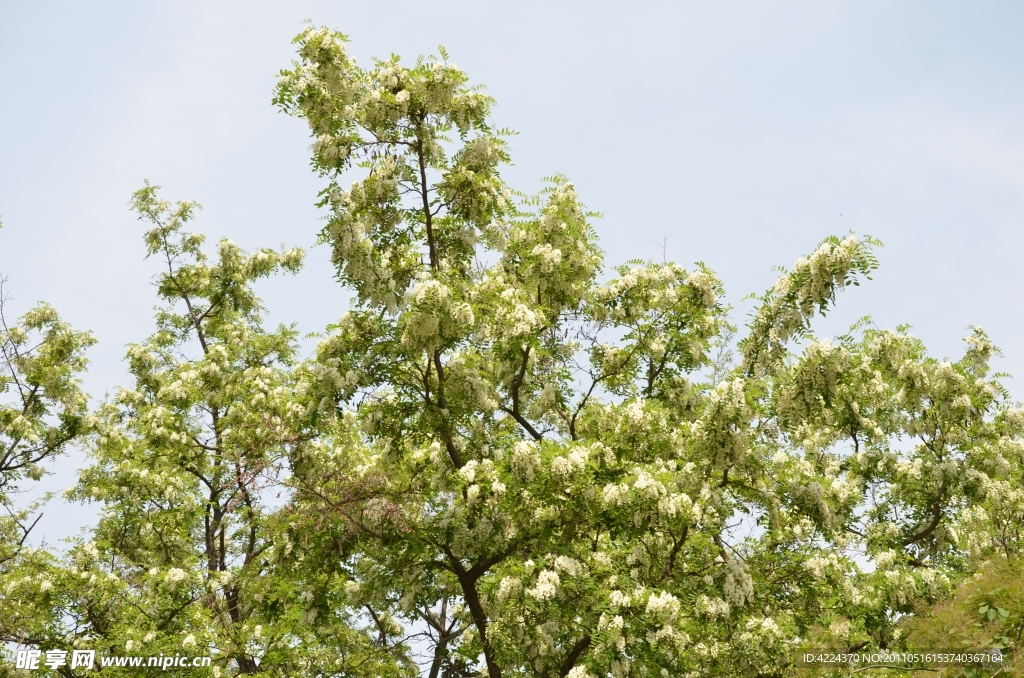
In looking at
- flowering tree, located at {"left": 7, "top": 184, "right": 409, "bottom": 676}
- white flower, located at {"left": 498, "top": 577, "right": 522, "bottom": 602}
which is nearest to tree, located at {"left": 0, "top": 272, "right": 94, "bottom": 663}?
flowering tree, located at {"left": 7, "top": 184, "right": 409, "bottom": 676}

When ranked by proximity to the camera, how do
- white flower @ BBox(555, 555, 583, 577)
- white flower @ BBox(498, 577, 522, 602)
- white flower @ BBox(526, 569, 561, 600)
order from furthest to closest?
white flower @ BBox(498, 577, 522, 602)
white flower @ BBox(555, 555, 583, 577)
white flower @ BBox(526, 569, 561, 600)

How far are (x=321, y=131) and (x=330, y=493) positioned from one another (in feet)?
18.8

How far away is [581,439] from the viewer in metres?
13.6

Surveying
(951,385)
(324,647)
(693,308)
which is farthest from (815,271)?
(324,647)

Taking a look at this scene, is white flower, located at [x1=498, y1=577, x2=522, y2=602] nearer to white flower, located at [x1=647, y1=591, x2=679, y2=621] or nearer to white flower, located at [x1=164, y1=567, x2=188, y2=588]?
white flower, located at [x1=647, y1=591, x2=679, y2=621]

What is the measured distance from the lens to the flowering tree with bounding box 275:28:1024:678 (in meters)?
10.6

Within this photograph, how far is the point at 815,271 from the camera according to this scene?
10.2m

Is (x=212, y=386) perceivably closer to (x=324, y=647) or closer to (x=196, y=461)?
(x=196, y=461)

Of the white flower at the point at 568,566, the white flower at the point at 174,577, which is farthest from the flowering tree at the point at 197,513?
the white flower at the point at 568,566

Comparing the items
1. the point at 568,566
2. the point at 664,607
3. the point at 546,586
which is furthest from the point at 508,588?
the point at 664,607

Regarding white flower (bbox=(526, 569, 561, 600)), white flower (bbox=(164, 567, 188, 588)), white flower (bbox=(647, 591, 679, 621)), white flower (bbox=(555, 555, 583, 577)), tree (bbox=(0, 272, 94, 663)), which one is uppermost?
tree (bbox=(0, 272, 94, 663))

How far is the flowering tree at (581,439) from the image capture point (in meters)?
10.6

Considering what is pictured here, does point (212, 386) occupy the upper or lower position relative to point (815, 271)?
upper

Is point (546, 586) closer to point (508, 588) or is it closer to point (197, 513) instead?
point (508, 588)
